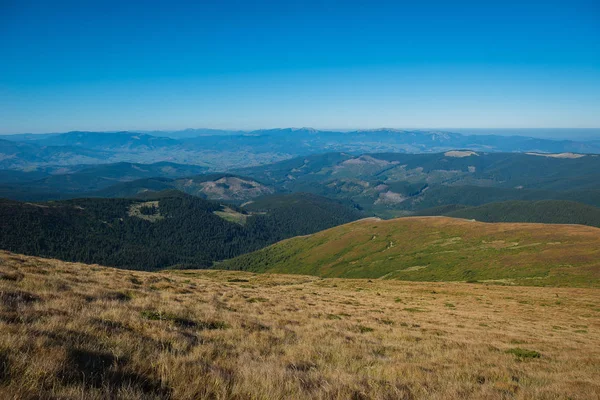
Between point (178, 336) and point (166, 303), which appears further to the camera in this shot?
point (166, 303)

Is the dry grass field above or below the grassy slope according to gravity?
above

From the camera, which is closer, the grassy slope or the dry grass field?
the dry grass field

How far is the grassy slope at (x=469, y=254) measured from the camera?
92.9 meters

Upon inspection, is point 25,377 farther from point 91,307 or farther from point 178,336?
point 91,307

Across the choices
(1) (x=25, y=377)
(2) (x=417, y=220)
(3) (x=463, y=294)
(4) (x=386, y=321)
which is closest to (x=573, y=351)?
(4) (x=386, y=321)

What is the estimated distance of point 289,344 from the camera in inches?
460

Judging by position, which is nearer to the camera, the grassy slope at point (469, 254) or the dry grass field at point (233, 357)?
the dry grass field at point (233, 357)

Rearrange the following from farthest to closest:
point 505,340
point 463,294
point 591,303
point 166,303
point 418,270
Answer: point 418,270
point 463,294
point 591,303
point 505,340
point 166,303

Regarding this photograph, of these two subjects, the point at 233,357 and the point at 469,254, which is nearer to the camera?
the point at 233,357

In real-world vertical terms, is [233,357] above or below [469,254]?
above

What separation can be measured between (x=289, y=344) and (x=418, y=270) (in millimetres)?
132552

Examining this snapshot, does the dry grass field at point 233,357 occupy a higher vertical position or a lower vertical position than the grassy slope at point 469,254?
higher

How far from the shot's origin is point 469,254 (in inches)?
5054

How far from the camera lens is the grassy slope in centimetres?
9288
